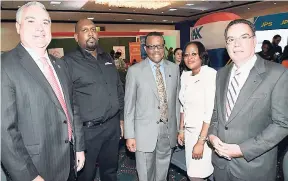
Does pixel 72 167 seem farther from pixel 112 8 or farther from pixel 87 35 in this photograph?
pixel 112 8

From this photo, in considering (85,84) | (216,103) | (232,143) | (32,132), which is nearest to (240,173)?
(232,143)

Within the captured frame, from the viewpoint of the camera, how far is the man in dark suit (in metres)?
1.53

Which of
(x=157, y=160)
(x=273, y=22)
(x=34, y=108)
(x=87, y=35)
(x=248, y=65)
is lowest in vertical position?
(x=157, y=160)

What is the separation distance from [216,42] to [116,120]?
380 centimetres

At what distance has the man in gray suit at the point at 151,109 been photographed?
8.23 feet

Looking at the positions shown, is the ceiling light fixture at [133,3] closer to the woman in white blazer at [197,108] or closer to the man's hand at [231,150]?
the woman in white blazer at [197,108]

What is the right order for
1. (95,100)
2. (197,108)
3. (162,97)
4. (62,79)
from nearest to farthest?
(62,79)
(197,108)
(162,97)
(95,100)

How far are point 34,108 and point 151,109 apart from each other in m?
1.20

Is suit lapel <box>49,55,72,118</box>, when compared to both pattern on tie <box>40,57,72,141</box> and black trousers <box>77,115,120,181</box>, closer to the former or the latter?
pattern on tie <box>40,57,72,141</box>

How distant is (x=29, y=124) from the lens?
1.63 meters

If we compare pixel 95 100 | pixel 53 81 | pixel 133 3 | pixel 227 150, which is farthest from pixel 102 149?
pixel 133 3

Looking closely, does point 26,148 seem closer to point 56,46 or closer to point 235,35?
point 235,35

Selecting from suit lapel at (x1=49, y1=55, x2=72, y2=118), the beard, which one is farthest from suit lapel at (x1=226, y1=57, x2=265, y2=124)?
the beard

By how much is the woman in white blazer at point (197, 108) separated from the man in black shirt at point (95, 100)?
2.72 ft
